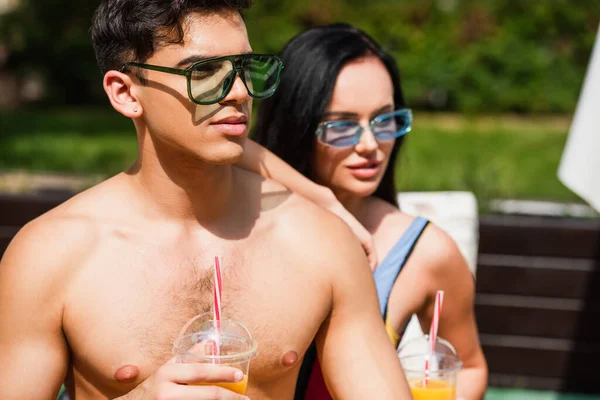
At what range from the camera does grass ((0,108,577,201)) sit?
762 centimetres

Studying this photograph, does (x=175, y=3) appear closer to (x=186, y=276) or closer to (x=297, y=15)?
(x=186, y=276)

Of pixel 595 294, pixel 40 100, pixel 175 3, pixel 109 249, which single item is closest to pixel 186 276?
pixel 109 249

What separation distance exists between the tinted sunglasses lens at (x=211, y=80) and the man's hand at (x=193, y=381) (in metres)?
0.71

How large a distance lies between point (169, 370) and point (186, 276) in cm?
56

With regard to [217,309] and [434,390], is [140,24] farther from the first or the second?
[434,390]

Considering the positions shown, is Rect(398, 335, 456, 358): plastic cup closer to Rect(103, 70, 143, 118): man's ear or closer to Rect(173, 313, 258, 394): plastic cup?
Answer: Rect(173, 313, 258, 394): plastic cup

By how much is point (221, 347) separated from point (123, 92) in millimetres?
795

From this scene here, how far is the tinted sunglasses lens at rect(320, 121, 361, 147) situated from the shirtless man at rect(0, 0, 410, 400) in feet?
1.53

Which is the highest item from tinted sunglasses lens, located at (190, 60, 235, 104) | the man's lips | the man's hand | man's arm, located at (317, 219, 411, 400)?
tinted sunglasses lens, located at (190, 60, 235, 104)

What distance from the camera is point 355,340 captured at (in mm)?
2807

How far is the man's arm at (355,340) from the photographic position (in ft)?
9.03

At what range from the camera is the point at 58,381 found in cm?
258

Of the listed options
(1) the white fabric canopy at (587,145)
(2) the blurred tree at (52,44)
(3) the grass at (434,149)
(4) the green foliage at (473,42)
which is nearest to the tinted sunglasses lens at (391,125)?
(1) the white fabric canopy at (587,145)

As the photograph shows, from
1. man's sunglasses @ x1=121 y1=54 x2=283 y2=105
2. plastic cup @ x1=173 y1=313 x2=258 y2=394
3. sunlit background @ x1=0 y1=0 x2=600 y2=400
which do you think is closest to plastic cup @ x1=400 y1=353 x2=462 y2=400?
plastic cup @ x1=173 y1=313 x2=258 y2=394
